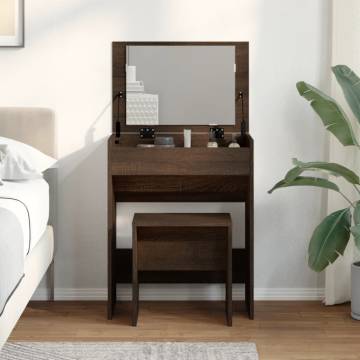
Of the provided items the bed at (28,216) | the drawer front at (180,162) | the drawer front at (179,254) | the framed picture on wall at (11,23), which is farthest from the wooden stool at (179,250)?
the framed picture on wall at (11,23)

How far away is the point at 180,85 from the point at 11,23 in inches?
36.6

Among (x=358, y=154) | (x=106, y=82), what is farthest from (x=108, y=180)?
(x=358, y=154)

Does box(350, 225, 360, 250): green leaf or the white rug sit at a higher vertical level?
box(350, 225, 360, 250): green leaf

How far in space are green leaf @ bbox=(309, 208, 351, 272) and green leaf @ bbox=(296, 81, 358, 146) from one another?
380 mm

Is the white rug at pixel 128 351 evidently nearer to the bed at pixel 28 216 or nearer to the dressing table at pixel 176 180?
the bed at pixel 28 216

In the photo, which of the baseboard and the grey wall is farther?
the baseboard

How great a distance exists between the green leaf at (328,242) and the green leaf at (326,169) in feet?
0.61

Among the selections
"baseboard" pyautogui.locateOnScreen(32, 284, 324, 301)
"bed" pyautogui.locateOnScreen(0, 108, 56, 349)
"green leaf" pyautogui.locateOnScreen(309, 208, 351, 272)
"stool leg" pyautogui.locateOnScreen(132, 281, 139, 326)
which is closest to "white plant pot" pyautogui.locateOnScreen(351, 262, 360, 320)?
"green leaf" pyautogui.locateOnScreen(309, 208, 351, 272)

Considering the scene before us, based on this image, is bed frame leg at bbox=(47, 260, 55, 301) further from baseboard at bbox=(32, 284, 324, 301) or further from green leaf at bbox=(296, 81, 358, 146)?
green leaf at bbox=(296, 81, 358, 146)

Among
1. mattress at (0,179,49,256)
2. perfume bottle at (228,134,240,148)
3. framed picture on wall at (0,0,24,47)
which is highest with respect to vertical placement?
framed picture on wall at (0,0,24,47)

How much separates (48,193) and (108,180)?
0.31 metres

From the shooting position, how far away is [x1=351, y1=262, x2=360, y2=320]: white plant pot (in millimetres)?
3794

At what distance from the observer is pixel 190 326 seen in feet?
12.1

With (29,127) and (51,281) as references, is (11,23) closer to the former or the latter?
(29,127)
